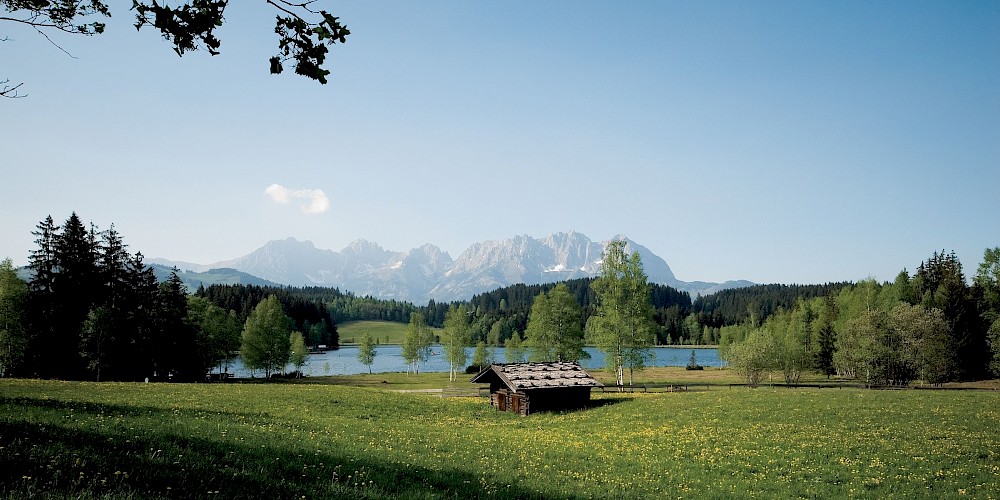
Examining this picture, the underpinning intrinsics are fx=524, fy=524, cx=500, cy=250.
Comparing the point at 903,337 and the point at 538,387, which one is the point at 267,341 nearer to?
the point at 538,387

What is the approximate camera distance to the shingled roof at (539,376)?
45625 millimetres

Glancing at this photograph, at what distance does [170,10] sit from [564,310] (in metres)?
67.4

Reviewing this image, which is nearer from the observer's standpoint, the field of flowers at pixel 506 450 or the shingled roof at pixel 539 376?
the field of flowers at pixel 506 450

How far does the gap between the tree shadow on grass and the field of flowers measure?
0.05m

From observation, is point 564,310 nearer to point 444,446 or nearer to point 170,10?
point 444,446

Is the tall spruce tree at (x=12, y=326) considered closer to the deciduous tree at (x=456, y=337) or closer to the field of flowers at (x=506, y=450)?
the field of flowers at (x=506, y=450)

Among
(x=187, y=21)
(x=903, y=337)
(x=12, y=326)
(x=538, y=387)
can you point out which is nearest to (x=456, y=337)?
(x=538, y=387)

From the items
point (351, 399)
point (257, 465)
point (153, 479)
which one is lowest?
point (351, 399)

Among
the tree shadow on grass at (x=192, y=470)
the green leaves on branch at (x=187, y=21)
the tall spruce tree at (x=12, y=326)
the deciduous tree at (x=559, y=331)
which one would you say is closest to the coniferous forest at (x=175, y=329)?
the tall spruce tree at (x=12, y=326)

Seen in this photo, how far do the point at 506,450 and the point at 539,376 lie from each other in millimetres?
24478

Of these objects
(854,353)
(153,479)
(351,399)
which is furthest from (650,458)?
(854,353)

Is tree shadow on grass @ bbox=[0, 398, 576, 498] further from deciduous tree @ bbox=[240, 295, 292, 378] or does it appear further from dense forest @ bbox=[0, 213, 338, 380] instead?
deciduous tree @ bbox=[240, 295, 292, 378]

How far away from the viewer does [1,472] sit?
824 centimetres

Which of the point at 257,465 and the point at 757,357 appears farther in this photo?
the point at 757,357
